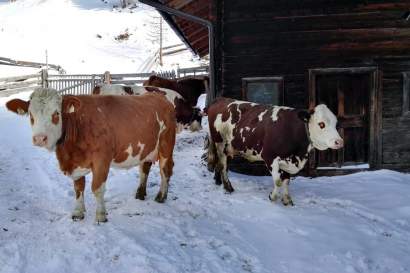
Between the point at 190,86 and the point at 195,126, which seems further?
the point at 190,86

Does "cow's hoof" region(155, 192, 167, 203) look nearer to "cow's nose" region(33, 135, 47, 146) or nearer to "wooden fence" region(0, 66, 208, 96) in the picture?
"cow's nose" region(33, 135, 47, 146)

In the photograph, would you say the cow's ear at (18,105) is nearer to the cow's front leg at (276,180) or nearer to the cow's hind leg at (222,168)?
the cow's hind leg at (222,168)

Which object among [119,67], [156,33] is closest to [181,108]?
[119,67]

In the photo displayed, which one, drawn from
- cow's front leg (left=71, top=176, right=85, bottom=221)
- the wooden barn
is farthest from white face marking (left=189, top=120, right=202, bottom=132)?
cow's front leg (left=71, top=176, right=85, bottom=221)

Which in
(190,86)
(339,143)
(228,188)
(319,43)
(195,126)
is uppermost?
(319,43)

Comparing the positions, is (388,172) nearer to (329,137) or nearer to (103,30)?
(329,137)

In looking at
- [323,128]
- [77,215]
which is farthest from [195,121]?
[77,215]

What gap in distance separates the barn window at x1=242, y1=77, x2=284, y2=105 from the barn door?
0.82 m

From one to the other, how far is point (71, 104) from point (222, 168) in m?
3.46

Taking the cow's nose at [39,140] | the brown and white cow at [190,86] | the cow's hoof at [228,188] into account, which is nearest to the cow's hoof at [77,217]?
Result: the cow's nose at [39,140]

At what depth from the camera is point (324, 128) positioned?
6.91 meters

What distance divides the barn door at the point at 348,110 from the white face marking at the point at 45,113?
5839 mm

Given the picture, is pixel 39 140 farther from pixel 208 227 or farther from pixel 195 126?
pixel 195 126

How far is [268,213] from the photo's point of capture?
654cm
